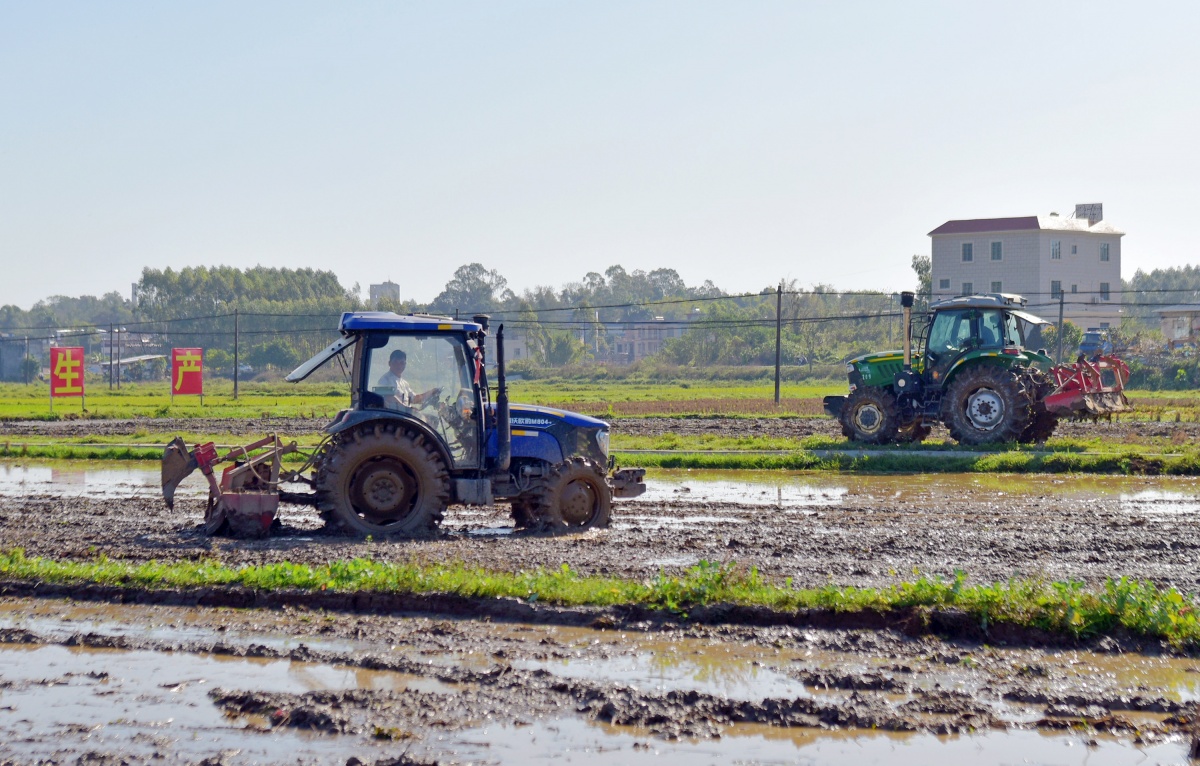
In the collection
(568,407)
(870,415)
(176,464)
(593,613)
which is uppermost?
(870,415)

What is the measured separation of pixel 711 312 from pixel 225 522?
8839 centimetres

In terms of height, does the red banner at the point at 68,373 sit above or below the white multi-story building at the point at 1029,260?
below

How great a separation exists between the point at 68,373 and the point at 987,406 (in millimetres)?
30578

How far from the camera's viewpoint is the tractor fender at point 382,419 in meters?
11.0

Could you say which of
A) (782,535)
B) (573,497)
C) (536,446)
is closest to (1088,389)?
(782,535)

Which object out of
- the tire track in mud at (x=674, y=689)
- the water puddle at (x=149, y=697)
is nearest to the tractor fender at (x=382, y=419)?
the tire track in mud at (x=674, y=689)

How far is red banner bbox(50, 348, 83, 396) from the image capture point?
37.7 m

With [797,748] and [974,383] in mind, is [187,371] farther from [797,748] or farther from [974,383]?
[797,748]

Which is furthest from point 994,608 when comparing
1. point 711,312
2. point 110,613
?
point 711,312

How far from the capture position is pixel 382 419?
11.1 meters

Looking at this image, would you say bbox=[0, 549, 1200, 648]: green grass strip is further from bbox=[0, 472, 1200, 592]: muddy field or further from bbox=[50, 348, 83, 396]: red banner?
bbox=[50, 348, 83, 396]: red banner

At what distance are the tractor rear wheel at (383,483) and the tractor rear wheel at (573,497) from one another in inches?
38.0

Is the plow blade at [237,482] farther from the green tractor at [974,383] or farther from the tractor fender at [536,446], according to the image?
the green tractor at [974,383]

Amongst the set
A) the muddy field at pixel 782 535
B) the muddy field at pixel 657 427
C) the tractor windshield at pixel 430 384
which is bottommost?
the muddy field at pixel 782 535
